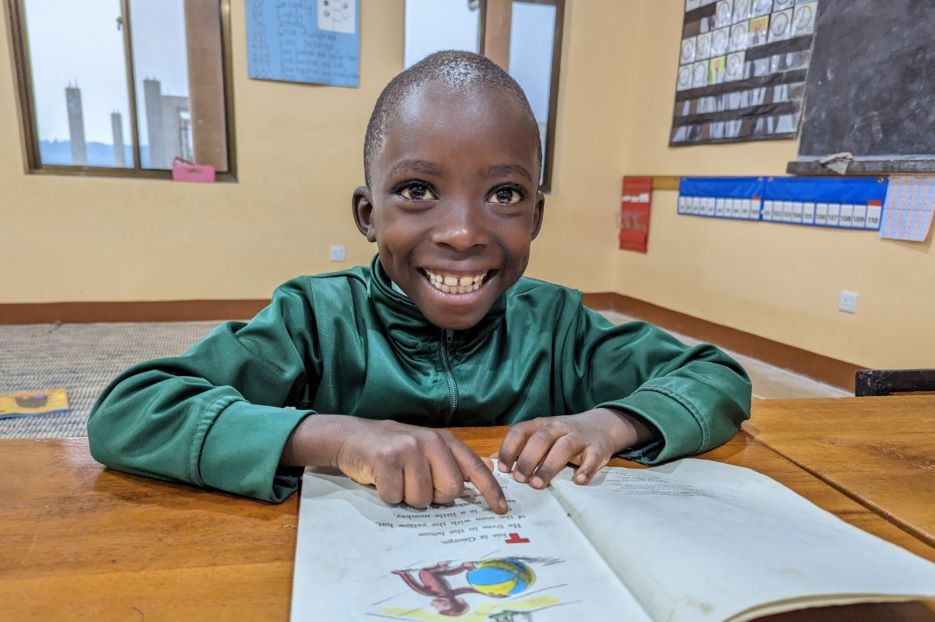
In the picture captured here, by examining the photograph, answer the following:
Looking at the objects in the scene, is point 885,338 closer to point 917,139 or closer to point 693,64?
point 917,139

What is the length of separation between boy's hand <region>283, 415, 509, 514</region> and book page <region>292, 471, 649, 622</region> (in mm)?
12

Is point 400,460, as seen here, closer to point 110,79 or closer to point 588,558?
point 588,558

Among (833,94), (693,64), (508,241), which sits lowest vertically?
(508,241)

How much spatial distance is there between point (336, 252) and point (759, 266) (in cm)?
235

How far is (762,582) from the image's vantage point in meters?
0.33

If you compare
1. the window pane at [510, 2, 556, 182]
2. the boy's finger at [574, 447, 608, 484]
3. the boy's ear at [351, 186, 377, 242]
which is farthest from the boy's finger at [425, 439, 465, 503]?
the window pane at [510, 2, 556, 182]

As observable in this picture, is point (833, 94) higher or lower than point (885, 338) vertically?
higher

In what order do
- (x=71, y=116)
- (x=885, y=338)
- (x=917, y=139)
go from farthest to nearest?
(x=71, y=116)
(x=885, y=338)
(x=917, y=139)

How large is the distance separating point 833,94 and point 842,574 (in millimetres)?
2771

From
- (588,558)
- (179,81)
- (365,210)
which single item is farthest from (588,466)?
(179,81)

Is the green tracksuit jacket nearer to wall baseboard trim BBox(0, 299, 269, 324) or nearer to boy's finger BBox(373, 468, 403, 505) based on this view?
boy's finger BBox(373, 468, 403, 505)

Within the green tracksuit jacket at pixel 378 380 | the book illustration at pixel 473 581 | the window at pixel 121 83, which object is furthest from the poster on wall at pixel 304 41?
the book illustration at pixel 473 581

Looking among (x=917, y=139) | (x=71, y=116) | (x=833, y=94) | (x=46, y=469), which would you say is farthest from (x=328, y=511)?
(x=71, y=116)

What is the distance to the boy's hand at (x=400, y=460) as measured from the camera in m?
0.47
